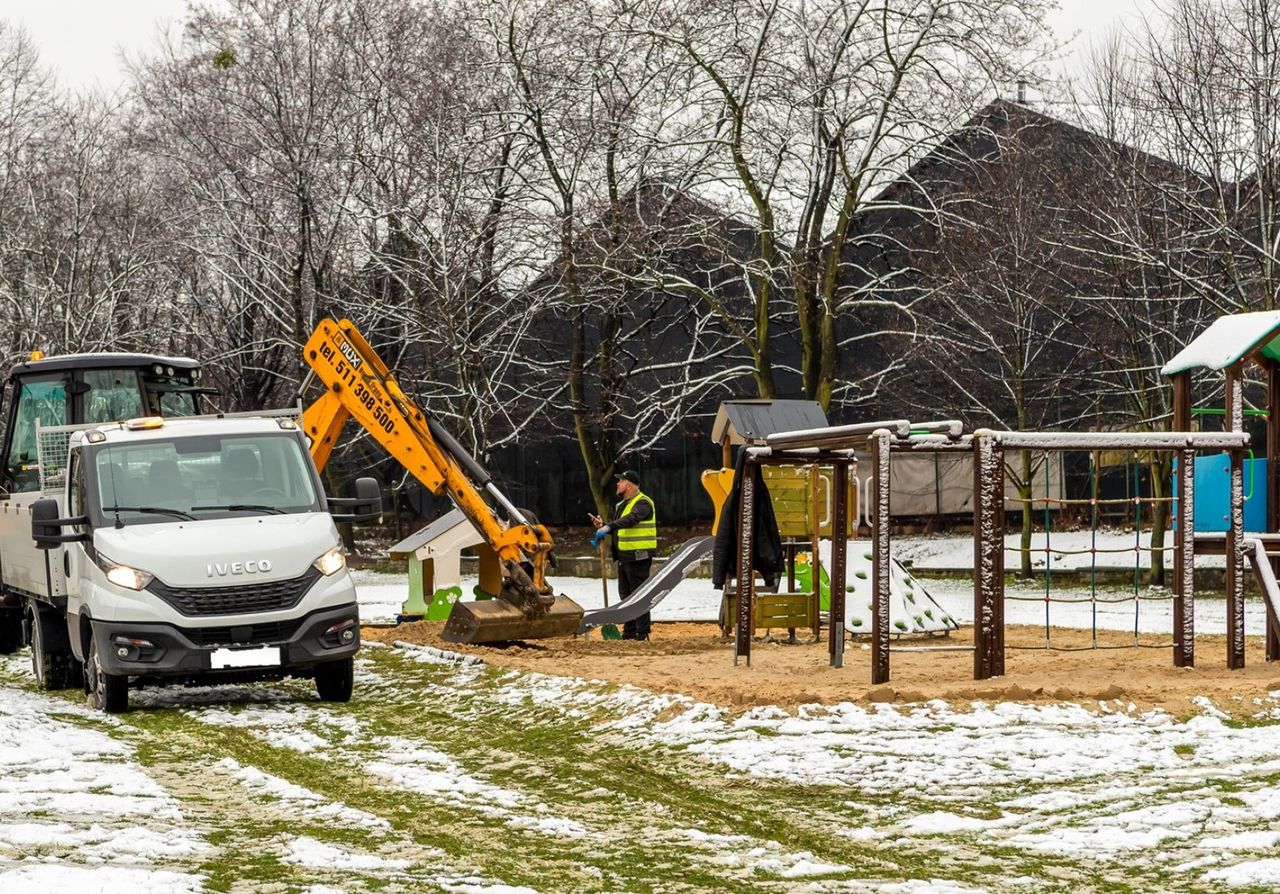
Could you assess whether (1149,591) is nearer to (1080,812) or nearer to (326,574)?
(326,574)

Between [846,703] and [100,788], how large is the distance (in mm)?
4624

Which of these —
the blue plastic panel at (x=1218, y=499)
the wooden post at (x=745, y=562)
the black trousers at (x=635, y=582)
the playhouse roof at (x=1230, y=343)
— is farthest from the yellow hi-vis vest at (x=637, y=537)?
the playhouse roof at (x=1230, y=343)

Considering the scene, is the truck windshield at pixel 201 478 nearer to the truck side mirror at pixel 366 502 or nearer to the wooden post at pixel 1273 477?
the truck side mirror at pixel 366 502

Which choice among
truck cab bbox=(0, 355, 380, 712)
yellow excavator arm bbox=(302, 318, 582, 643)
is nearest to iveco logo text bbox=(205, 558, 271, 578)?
truck cab bbox=(0, 355, 380, 712)

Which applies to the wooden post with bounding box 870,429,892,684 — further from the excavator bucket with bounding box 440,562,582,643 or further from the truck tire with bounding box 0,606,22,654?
the truck tire with bounding box 0,606,22,654

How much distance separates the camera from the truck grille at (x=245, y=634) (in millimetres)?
12430

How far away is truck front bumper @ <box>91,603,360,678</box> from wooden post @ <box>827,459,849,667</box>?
149 inches

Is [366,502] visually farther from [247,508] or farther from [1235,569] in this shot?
[1235,569]

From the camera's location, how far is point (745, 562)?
14523 millimetres

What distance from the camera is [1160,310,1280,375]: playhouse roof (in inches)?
562

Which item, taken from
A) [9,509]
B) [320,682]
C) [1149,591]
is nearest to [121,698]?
[320,682]

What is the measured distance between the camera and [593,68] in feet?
93.8

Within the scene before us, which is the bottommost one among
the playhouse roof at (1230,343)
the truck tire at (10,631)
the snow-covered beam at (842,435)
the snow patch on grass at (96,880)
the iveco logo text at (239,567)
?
the truck tire at (10,631)

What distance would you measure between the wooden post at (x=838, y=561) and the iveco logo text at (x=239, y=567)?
A: 431 centimetres
